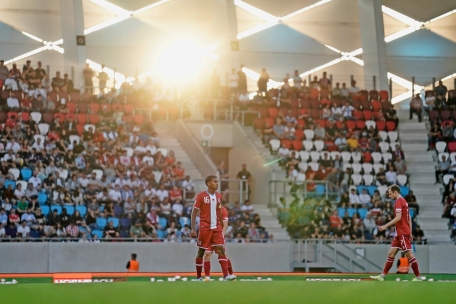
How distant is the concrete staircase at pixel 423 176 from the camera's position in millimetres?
27859

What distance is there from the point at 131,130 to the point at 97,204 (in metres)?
4.51

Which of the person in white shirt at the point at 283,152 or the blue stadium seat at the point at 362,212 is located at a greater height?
the person in white shirt at the point at 283,152

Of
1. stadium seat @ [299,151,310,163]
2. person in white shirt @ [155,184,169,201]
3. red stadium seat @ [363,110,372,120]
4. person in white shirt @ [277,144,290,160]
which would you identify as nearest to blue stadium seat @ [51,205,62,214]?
person in white shirt @ [155,184,169,201]

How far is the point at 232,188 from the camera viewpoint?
2906 centimetres

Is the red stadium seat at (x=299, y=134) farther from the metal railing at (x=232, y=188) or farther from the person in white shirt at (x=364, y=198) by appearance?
the person in white shirt at (x=364, y=198)

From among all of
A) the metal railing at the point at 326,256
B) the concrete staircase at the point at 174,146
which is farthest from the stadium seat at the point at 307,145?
the metal railing at the point at 326,256

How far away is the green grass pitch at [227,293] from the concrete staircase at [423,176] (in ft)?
59.6

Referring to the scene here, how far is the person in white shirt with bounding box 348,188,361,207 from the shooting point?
27.2 meters

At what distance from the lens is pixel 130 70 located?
34.1 metres

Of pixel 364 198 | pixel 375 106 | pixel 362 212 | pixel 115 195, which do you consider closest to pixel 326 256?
pixel 362 212

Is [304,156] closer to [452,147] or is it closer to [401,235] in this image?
[452,147]

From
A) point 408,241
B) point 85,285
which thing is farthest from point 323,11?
point 85,285

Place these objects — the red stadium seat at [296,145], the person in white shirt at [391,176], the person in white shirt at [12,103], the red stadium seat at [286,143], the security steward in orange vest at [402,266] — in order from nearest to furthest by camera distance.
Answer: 1. the security steward in orange vest at [402,266]
2. the person in white shirt at [12,103]
3. the person in white shirt at [391,176]
4. the red stadium seat at [286,143]
5. the red stadium seat at [296,145]

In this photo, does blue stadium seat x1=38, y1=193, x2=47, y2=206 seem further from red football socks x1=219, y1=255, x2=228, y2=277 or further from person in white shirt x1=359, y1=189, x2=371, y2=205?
red football socks x1=219, y1=255, x2=228, y2=277
